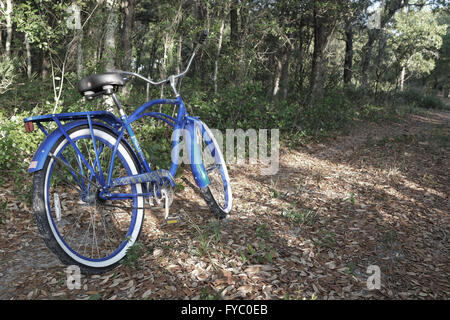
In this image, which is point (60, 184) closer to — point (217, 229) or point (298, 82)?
point (217, 229)

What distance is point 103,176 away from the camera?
248cm

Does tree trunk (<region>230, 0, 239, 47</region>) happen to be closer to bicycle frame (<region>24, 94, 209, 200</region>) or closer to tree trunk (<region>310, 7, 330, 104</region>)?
tree trunk (<region>310, 7, 330, 104</region>)

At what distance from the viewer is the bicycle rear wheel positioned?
3094 millimetres

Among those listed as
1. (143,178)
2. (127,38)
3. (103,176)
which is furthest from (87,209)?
(127,38)

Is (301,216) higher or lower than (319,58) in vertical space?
lower

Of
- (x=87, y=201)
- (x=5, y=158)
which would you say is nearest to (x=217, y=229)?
(x=87, y=201)

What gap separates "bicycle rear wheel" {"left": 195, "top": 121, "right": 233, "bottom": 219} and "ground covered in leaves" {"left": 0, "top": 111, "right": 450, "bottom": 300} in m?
0.16

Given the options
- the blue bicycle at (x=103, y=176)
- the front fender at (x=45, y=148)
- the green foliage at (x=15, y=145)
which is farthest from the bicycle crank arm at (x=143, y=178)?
the green foliage at (x=15, y=145)

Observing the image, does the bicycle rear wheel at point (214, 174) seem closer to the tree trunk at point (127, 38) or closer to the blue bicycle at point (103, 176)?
the blue bicycle at point (103, 176)

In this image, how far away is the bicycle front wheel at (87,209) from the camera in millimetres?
1991

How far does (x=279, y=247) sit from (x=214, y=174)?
47.3 inches

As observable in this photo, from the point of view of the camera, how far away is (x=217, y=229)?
2.71 m

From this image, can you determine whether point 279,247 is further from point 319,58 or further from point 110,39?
point 319,58
